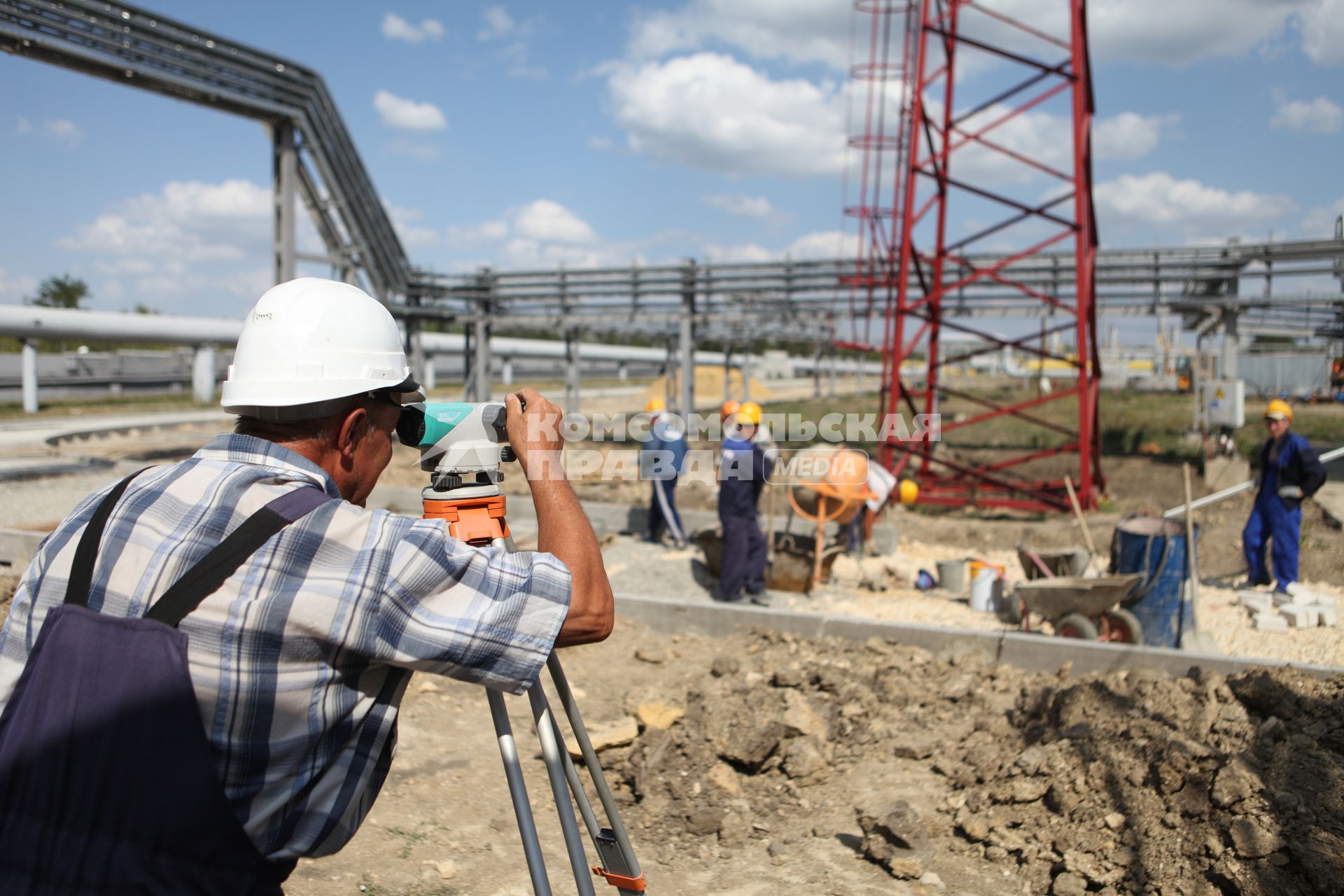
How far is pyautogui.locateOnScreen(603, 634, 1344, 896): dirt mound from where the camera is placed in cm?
367

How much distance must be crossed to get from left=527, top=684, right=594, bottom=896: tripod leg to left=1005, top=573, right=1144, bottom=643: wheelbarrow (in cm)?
519

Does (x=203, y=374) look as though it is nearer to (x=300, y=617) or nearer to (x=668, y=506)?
(x=668, y=506)

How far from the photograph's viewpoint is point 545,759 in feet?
7.32

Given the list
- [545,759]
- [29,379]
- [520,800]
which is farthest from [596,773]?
[29,379]

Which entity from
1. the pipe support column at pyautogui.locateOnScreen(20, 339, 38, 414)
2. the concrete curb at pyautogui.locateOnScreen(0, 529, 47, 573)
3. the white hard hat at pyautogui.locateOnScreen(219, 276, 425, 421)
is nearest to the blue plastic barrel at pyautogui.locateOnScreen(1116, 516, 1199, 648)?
the white hard hat at pyautogui.locateOnScreen(219, 276, 425, 421)

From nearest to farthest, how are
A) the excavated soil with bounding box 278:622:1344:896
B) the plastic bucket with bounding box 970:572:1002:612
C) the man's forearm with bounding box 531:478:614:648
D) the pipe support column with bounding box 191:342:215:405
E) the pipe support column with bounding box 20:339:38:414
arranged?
the man's forearm with bounding box 531:478:614:648 → the excavated soil with bounding box 278:622:1344:896 → the plastic bucket with bounding box 970:572:1002:612 → the pipe support column with bounding box 20:339:38:414 → the pipe support column with bounding box 191:342:215:405

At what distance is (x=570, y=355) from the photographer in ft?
66.8

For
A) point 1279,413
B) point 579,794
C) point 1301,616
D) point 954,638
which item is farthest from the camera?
point 1279,413

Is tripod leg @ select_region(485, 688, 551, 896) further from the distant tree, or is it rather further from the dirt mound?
the distant tree

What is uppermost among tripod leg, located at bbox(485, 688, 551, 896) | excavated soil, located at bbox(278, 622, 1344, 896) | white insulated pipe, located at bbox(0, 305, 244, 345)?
white insulated pipe, located at bbox(0, 305, 244, 345)

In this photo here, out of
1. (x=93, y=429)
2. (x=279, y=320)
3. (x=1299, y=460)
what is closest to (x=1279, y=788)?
(x=279, y=320)

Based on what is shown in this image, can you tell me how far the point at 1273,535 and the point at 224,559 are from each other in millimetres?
9519

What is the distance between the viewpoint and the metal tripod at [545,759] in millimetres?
1935

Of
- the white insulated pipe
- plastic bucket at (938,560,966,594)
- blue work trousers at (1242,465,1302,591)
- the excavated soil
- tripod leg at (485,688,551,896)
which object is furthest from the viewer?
the white insulated pipe
